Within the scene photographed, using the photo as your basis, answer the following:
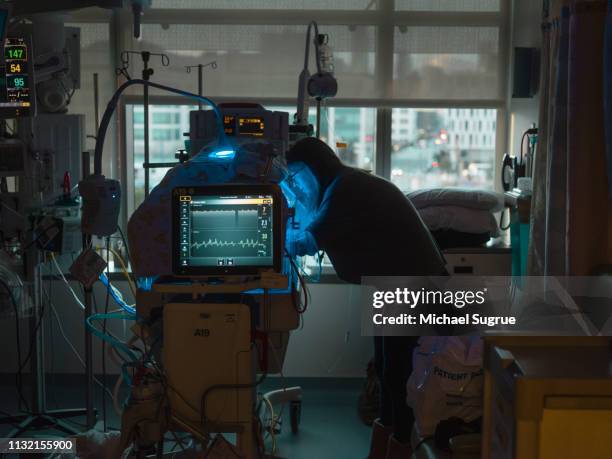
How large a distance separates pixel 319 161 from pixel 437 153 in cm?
150

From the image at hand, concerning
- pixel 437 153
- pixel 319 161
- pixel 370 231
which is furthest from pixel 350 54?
pixel 370 231

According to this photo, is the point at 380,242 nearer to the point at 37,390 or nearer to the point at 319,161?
the point at 319,161

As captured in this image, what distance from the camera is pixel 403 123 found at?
4.53 metres

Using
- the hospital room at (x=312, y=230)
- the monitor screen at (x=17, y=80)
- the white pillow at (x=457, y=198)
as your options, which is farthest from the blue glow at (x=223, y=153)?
the white pillow at (x=457, y=198)

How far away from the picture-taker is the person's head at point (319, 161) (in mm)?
3234

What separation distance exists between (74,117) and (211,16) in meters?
1.08

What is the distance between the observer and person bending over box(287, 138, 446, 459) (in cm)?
305

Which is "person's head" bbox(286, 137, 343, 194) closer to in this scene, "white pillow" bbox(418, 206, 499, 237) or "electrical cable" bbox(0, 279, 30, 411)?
"white pillow" bbox(418, 206, 499, 237)

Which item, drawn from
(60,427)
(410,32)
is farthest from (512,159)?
(60,427)

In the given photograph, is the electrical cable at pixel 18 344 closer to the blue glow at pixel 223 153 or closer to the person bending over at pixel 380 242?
the blue glow at pixel 223 153

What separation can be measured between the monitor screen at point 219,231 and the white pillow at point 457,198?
175 cm

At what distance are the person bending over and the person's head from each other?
0.04 meters

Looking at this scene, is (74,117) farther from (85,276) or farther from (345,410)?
(345,410)

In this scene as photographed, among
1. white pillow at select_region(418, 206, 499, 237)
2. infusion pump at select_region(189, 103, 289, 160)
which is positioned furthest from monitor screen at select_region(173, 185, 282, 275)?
white pillow at select_region(418, 206, 499, 237)
